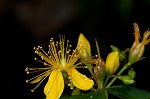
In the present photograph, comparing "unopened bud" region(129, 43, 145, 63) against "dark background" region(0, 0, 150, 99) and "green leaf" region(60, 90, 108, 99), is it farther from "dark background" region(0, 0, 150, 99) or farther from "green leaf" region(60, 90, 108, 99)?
"dark background" region(0, 0, 150, 99)

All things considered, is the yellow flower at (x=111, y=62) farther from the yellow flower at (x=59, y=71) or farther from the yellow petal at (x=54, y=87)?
the yellow petal at (x=54, y=87)

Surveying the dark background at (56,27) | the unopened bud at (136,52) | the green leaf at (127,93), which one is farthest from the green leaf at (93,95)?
the dark background at (56,27)

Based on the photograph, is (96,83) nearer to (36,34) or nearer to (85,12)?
(85,12)

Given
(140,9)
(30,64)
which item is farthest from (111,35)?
(30,64)

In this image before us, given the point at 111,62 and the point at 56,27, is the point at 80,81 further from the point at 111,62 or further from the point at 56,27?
the point at 56,27

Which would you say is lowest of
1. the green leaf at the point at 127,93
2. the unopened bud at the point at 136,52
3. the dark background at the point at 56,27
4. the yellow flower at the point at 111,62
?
the green leaf at the point at 127,93

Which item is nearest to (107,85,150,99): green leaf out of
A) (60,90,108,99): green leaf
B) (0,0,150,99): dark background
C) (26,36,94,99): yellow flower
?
(60,90,108,99): green leaf

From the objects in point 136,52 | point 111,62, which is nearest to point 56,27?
point 136,52
